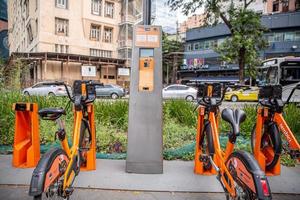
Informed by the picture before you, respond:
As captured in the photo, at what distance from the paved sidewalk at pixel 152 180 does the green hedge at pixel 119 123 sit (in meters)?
0.81

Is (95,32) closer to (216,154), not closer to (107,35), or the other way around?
(107,35)

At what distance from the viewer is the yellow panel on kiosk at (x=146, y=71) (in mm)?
3910

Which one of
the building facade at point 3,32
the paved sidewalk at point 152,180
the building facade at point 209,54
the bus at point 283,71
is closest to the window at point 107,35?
the building facade at point 3,32

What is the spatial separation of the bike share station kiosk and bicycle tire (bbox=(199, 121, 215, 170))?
59cm

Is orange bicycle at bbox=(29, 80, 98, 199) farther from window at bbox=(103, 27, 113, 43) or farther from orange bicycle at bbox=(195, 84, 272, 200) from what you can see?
window at bbox=(103, 27, 113, 43)

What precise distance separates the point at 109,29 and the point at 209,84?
414 centimetres

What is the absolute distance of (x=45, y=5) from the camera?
6.54m

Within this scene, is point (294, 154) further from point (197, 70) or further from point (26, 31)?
point (197, 70)

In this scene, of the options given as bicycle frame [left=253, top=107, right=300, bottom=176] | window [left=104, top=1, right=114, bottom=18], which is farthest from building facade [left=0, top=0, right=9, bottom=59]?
bicycle frame [left=253, top=107, right=300, bottom=176]

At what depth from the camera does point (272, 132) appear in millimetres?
3883

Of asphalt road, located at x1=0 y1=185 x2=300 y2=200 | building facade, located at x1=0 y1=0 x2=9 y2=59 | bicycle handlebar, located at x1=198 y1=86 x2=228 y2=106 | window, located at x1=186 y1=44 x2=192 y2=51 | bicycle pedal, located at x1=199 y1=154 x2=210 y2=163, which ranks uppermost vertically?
window, located at x1=186 y1=44 x2=192 y2=51

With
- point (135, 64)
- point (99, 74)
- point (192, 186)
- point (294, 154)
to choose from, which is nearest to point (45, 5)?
point (99, 74)

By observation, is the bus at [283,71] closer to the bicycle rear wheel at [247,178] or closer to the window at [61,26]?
the window at [61,26]

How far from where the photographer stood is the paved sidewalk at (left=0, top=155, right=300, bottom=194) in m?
3.47
